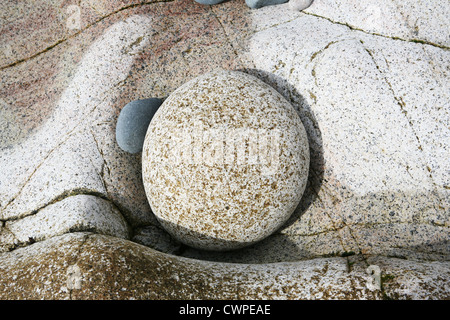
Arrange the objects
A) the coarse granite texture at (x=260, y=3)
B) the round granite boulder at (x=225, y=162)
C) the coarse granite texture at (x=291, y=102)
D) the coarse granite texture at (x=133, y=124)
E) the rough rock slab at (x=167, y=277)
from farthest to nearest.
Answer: the coarse granite texture at (x=260, y=3) → the coarse granite texture at (x=133, y=124) → the coarse granite texture at (x=291, y=102) → the round granite boulder at (x=225, y=162) → the rough rock slab at (x=167, y=277)

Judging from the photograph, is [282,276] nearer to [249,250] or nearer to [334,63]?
[249,250]

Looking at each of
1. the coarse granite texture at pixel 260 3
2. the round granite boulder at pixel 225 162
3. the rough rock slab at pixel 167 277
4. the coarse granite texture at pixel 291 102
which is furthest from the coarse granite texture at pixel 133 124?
the coarse granite texture at pixel 260 3

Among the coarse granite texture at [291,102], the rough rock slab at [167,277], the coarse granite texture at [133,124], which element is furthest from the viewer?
the coarse granite texture at [133,124]

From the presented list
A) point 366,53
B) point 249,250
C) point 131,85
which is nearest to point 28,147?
point 131,85

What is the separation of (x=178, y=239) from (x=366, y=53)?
1.88 m

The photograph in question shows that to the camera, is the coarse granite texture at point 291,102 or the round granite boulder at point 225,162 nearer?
the round granite boulder at point 225,162

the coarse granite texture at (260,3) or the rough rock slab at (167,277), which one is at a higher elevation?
the coarse granite texture at (260,3)

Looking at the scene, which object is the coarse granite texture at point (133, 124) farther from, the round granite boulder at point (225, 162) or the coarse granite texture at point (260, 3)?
the coarse granite texture at point (260, 3)

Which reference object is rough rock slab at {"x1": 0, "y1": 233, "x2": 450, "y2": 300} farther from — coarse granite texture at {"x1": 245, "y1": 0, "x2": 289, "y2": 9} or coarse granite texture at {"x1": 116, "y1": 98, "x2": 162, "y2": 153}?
coarse granite texture at {"x1": 245, "y1": 0, "x2": 289, "y2": 9}

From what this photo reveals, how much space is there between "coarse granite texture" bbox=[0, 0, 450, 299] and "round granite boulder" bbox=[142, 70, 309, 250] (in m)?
0.31

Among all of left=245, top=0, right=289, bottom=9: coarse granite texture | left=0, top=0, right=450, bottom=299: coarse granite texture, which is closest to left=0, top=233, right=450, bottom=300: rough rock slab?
left=0, top=0, right=450, bottom=299: coarse granite texture

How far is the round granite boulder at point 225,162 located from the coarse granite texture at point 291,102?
31 centimetres

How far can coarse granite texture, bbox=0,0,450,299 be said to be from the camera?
2.52 m

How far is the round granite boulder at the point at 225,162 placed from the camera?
2289 millimetres
